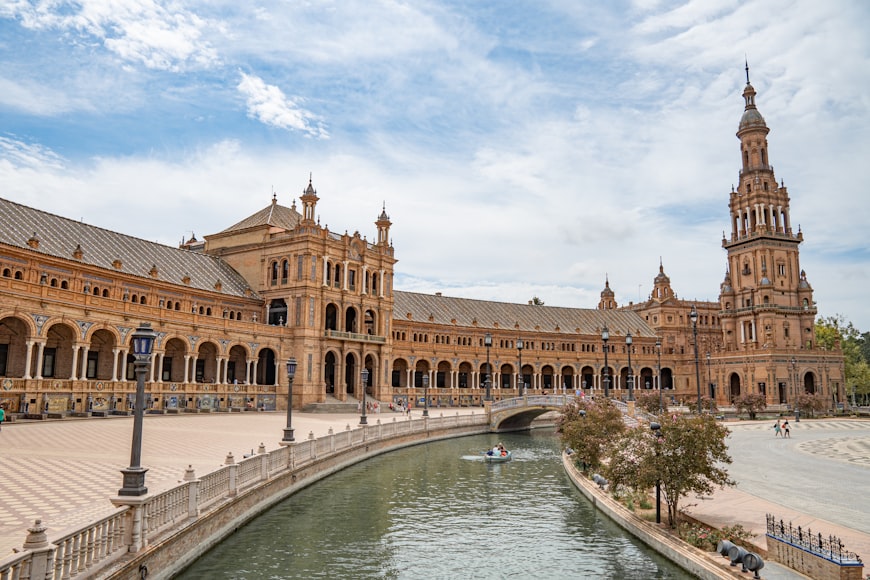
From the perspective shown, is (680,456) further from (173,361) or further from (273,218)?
(273,218)

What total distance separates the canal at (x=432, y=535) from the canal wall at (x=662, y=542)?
0.25 m

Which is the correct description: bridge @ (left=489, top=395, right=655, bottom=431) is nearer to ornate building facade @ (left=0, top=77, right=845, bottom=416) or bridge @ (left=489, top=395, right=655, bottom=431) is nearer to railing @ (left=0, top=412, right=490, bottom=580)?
ornate building facade @ (left=0, top=77, right=845, bottom=416)

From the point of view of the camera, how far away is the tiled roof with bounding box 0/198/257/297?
42719 millimetres

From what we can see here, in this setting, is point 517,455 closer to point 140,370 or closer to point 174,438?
point 174,438

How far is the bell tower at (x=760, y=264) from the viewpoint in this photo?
285 ft

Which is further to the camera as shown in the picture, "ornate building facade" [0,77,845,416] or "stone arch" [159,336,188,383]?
"stone arch" [159,336,188,383]

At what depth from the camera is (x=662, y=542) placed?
15.9m

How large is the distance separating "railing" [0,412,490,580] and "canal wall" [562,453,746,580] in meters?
11.1

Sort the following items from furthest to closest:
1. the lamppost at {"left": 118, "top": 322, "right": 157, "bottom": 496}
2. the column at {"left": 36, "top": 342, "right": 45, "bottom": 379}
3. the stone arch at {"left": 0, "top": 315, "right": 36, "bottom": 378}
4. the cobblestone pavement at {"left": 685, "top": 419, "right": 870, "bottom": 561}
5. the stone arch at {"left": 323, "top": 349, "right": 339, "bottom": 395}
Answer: the stone arch at {"left": 323, "top": 349, "right": 339, "bottom": 395} → the stone arch at {"left": 0, "top": 315, "right": 36, "bottom": 378} → the column at {"left": 36, "top": 342, "right": 45, "bottom": 379} → the cobblestone pavement at {"left": 685, "top": 419, "right": 870, "bottom": 561} → the lamppost at {"left": 118, "top": 322, "right": 157, "bottom": 496}

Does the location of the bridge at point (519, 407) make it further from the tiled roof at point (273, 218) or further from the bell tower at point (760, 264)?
the bell tower at point (760, 264)

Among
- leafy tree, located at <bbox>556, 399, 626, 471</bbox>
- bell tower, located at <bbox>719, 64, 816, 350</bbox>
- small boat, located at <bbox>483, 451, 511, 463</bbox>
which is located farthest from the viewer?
bell tower, located at <bbox>719, 64, 816, 350</bbox>

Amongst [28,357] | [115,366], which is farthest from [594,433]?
[115,366]

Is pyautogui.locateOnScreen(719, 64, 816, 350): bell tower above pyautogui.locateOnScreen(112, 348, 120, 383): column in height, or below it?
above

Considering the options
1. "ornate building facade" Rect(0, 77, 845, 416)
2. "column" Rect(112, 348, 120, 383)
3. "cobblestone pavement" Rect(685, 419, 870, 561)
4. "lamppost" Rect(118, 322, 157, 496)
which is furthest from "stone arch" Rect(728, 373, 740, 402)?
"lamppost" Rect(118, 322, 157, 496)
